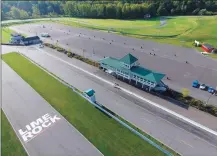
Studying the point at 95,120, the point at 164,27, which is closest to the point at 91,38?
the point at 164,27

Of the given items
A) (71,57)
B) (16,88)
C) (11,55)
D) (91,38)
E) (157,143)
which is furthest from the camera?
(91,38)

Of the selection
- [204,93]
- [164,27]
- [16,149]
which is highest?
[164,27]

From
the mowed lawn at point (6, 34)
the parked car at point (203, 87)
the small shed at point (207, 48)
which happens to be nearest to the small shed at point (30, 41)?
the mowed lawn at point (6, 34)

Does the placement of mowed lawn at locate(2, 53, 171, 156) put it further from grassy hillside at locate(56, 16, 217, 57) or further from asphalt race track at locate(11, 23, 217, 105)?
grassy hillside at locate(56, 16, 217, 57)

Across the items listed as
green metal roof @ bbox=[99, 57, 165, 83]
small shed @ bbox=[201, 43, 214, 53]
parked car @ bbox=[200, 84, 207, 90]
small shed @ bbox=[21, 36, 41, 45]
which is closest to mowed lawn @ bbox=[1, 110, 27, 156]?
green metal roof @ bbox=[99, 57, 165, 83]

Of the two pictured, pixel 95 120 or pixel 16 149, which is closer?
pixel 16 149

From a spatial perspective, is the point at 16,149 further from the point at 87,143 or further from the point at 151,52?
the point at 151,52

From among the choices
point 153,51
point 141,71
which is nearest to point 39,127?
point 141,71
